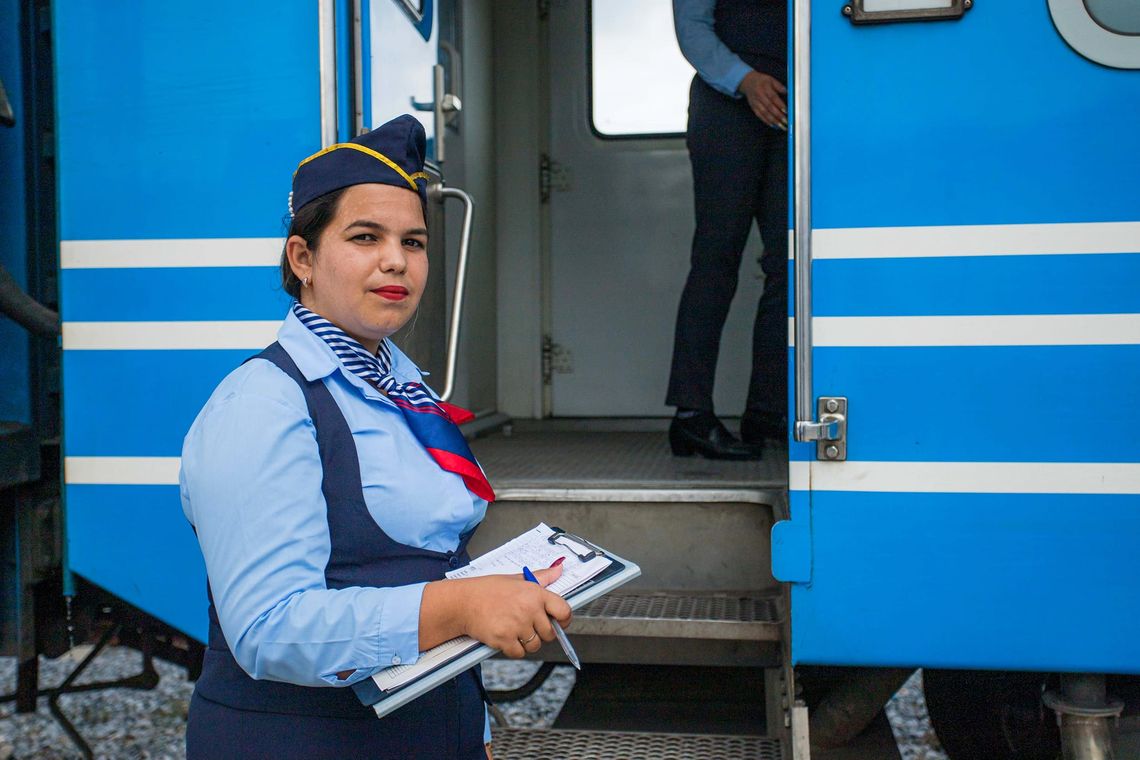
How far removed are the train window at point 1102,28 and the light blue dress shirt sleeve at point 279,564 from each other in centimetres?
153

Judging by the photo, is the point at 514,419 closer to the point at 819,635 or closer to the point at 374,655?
the point at 819,635

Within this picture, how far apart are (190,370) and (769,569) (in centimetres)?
137

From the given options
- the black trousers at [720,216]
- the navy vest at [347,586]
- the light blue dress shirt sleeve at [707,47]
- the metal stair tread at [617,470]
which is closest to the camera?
the navy vest at [347,586]

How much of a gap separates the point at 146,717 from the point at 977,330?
344 cm

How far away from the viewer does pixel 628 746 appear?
2.13 meters

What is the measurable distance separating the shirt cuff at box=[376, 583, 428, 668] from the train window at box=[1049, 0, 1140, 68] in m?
1.54

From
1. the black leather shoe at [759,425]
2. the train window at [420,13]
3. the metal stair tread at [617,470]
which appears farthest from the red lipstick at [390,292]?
the black leather shoe at [759,425]

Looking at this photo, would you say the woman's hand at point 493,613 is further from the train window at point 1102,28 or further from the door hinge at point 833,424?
the train window at point 1102,28

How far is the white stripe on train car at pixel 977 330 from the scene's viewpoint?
1.82 meters

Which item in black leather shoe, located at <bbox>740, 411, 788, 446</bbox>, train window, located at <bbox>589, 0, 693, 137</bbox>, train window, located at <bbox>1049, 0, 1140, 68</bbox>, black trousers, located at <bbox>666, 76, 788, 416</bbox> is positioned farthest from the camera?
train window, located at <bbox>589, 0, 693, 137</bbox>

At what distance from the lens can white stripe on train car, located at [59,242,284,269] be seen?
2184mm

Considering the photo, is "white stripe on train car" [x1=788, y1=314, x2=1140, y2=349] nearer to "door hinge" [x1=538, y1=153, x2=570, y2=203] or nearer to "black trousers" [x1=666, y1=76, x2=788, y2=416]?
"black trousers" [x1=666, y1=76, x2=788, y2=416]

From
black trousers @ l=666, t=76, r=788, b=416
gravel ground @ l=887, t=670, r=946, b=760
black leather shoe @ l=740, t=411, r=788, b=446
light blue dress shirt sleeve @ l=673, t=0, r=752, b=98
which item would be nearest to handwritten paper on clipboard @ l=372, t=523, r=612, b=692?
black trousers @ l=666, t=76, r=788, b=416

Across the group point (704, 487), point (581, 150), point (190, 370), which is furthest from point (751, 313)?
point (190, 370)
